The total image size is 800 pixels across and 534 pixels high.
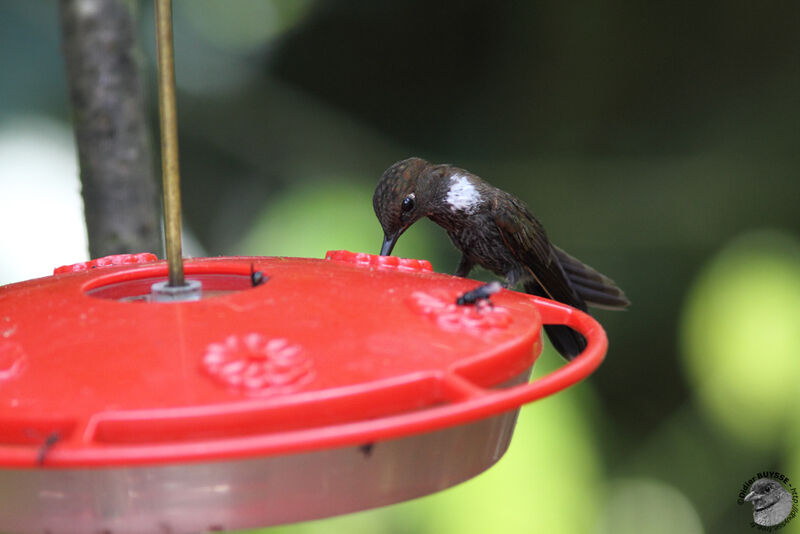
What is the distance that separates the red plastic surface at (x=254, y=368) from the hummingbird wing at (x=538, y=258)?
3.70 feet

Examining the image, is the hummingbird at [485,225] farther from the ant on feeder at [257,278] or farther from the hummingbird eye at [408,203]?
the ant on feeder at [257,278]

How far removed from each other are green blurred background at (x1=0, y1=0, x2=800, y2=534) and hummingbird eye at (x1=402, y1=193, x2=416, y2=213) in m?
0.54

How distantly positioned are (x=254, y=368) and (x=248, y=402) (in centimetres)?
7

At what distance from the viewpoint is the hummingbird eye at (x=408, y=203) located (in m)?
2.44

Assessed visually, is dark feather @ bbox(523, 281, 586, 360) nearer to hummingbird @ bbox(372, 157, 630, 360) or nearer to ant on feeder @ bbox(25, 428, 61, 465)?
hummingbird @ bbox(372, 157, 630, 360)

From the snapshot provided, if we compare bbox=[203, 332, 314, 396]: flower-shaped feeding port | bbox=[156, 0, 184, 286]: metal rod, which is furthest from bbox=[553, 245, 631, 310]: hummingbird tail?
bbox=[203, 332, 314, 396]: flower-shaped feeding port

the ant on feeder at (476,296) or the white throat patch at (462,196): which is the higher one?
the ant on feeder at (476,296)

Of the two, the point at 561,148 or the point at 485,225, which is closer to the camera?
the point at 485,225

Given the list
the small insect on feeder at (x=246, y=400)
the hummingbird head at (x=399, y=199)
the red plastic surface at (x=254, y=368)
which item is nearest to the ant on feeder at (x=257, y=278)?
the red plastic surface at (x=254, y=368)

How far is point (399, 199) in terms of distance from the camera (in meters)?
2.43

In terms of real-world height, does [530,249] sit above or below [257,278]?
below

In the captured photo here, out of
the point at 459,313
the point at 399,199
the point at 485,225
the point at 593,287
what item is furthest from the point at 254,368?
the point at 593,287

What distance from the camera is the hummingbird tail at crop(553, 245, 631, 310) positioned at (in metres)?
2.74

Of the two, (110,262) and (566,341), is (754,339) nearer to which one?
(566,341)
